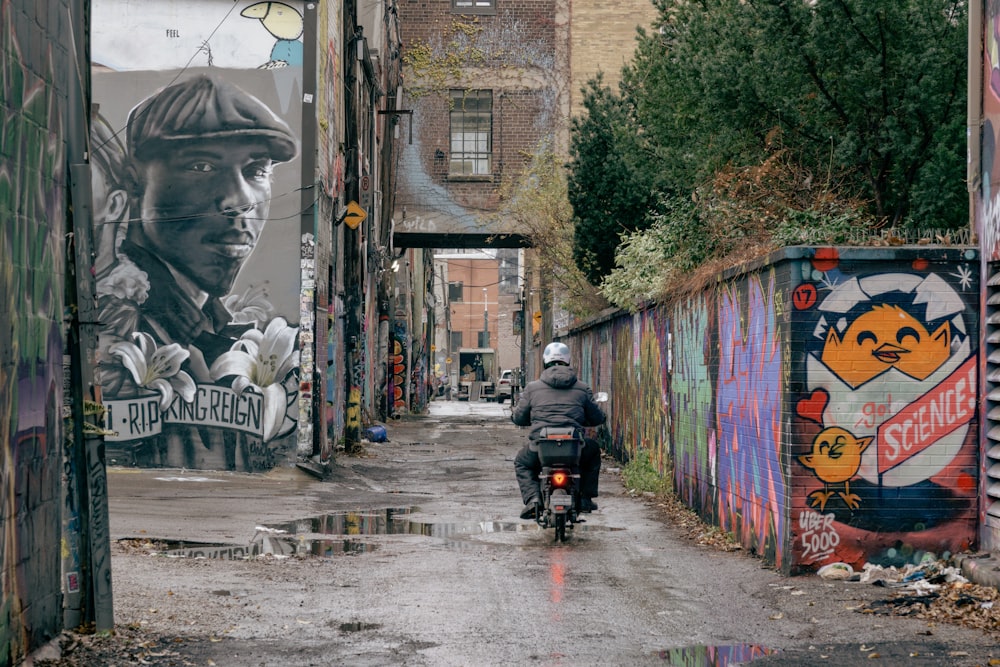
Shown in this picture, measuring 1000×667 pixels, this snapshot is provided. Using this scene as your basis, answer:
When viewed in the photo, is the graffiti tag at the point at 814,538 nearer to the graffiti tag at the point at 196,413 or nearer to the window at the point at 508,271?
the graffiti tag at the point at 196,413

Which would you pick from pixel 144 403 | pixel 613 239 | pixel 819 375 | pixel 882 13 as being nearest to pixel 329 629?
pixel 819 375

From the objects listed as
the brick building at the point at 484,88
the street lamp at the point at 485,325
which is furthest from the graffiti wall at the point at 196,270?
the street lamp at the point at 485,325

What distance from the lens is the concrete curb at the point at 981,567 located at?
7.98 m

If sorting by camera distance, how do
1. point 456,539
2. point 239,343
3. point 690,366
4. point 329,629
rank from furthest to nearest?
point 239,343 → point 690,366 → point 456,539 → point 329,629

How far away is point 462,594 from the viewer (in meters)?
8.38

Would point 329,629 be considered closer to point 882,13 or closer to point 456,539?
point 456,539

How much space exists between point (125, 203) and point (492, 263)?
107953 millimetres

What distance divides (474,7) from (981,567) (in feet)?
96.2

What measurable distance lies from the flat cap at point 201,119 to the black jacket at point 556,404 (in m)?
7.17

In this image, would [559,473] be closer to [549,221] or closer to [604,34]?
[549,221]

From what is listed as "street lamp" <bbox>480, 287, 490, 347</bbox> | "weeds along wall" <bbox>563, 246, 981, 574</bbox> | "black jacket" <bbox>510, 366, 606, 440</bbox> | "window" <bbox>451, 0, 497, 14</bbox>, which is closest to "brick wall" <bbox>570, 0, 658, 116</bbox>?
"window" <bbox>451, 0, 497, 14</bbox>

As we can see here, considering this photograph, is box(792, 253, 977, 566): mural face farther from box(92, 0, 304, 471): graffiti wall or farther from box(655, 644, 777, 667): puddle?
box(92, 0, 304, 471): graffiti wall

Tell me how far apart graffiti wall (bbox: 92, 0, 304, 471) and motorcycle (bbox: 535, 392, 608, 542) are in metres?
6.73

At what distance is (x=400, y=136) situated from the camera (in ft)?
117
